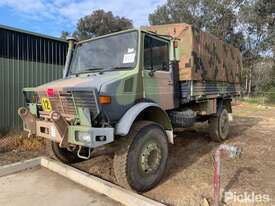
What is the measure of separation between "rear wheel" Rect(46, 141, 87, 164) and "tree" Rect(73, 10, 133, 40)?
3419 cm

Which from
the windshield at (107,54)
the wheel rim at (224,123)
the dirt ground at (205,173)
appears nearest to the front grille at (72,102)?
the windshield at (107,54)

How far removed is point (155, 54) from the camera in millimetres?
4633

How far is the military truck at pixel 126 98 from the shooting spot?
12.0 ft

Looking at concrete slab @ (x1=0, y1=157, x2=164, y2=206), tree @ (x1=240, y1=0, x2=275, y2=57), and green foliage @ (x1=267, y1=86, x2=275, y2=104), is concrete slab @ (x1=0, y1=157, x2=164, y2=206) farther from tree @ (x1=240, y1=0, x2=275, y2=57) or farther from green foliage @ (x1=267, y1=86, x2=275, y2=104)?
tree @ (x1=240, y1=0, x2=275, y2=57)

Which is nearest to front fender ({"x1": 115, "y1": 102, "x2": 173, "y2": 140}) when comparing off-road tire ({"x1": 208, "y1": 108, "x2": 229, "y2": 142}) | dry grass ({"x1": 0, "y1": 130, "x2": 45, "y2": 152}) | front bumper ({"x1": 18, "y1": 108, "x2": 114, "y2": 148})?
front bumper ({"x1": 18, "y1": 108, "x2": 114, "y2": 148})

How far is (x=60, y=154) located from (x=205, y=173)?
2.68 metres

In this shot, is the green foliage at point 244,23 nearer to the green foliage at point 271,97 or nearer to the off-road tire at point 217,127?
the green foliage at point 271,97

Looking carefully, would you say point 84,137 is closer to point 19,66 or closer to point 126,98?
point 126,98

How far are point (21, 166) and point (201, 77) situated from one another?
3.96m

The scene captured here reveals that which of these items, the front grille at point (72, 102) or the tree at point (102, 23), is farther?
the tree at point (102, 23)

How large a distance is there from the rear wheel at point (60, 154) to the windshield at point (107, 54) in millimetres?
1413

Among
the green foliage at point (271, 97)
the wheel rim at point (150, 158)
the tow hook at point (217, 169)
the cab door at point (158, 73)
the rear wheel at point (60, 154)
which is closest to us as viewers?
the tow hook at point (217, 169)

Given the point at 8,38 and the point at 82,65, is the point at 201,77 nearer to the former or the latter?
the point at 82,65

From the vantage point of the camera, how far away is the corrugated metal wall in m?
7.02
